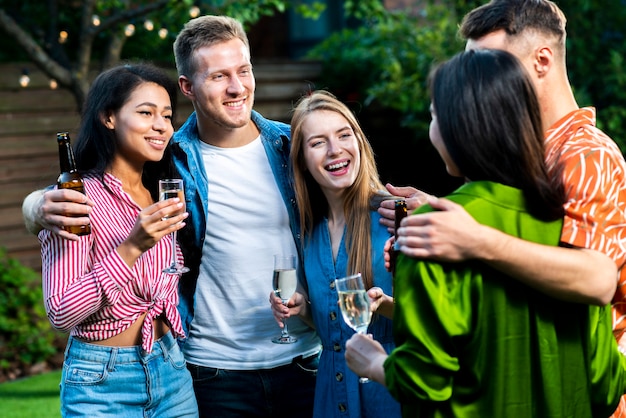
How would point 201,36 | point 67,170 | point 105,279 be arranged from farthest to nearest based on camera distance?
point 201,36 < point 67,170 < point 105,279

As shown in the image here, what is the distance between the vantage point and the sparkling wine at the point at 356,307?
275cm

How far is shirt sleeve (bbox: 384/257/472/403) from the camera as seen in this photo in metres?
2.27

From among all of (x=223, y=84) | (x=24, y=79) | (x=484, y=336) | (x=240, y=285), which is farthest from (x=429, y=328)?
(x=24, y=79)

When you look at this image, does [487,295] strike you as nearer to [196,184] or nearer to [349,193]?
[349,193]

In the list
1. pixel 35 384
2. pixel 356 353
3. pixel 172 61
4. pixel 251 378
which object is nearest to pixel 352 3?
pixel 172 61

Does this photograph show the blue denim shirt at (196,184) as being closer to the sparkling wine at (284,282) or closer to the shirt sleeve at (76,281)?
the sparkling wine at (284,282)

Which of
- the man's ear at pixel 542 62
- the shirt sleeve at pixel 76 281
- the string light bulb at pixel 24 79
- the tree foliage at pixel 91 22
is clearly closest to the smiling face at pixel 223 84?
the shirt sleeve at pixel 76 281

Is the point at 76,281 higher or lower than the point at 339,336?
higher

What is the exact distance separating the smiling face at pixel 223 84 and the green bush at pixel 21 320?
537cm

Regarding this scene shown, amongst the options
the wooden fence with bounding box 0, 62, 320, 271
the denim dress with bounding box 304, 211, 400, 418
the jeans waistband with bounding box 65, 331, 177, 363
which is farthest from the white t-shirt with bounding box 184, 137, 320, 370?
the wooden fence with bounding box 0, 62, 320, 271

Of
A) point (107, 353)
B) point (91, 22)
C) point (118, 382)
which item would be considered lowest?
point (118, 382)

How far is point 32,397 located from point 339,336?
4823 mm

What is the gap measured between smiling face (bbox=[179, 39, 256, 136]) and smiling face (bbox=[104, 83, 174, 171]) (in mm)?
307

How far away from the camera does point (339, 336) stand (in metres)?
3.39
